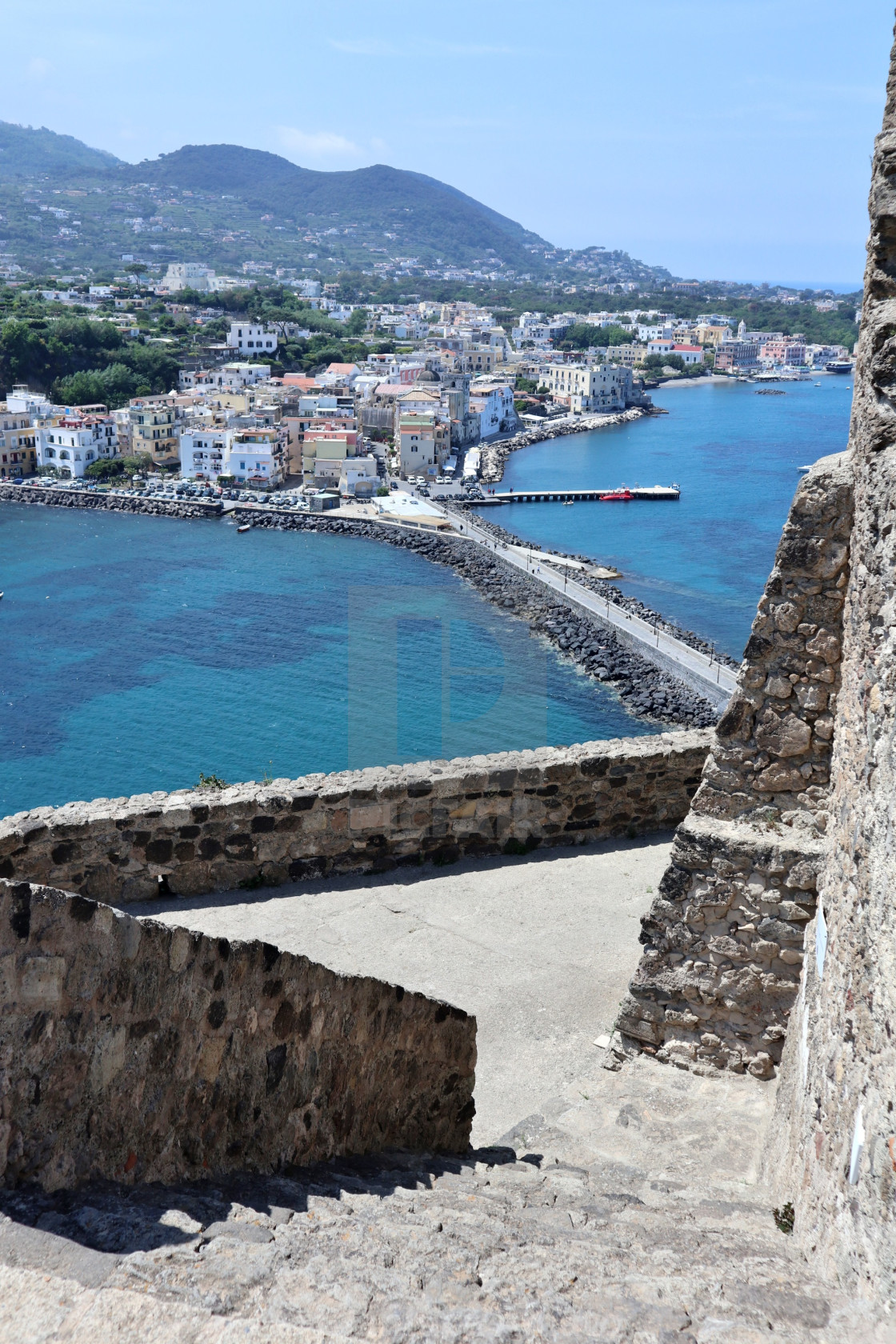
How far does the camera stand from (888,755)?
2461mm

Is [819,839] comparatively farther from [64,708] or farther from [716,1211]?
[64,708]

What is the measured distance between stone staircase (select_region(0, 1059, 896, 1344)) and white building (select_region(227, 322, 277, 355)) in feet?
338

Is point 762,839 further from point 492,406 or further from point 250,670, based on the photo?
point 492,406

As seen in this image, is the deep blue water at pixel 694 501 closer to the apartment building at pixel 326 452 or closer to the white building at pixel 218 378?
the apartment building at pixel 326 452

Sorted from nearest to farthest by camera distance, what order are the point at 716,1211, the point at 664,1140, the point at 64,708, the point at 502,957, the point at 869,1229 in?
1. the point at 869,1229
2. the point at 716,1211
3. the point at 664,1140
4. the point at 502,957
5. the point at 64,708

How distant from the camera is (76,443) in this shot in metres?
66.3

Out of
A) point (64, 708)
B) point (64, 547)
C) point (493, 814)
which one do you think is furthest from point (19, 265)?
point (493, 814)

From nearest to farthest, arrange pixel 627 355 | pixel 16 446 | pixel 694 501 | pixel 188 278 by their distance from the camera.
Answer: pixel 694 501 → pixel 16 446 → pixel 627 355 → pixel 188 278

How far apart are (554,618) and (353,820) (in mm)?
35499

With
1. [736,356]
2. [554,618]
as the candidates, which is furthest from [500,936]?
[736,356]

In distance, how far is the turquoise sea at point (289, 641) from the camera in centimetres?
2927

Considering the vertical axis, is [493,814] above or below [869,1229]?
below

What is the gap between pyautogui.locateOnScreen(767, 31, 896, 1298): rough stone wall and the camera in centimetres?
207

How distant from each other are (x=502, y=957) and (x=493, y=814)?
95 centimetres
